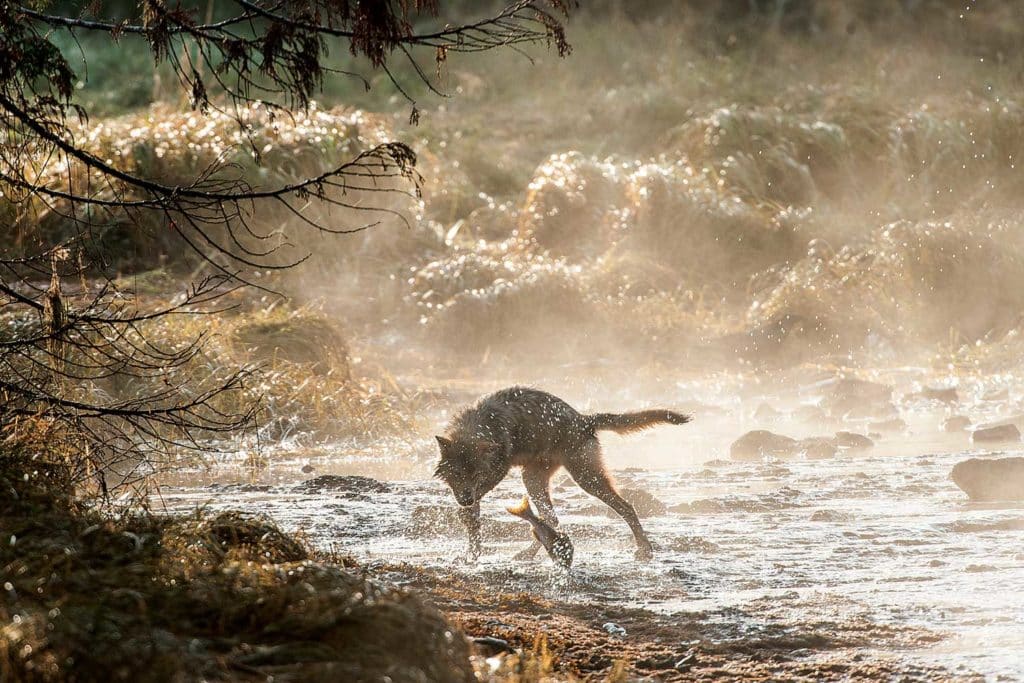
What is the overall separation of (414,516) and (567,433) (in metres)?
0.97

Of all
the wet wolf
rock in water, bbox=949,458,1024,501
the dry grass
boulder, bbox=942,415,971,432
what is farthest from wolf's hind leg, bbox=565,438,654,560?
boulder, bbox=942,415,971,432

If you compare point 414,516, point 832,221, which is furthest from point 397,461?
point 832,221

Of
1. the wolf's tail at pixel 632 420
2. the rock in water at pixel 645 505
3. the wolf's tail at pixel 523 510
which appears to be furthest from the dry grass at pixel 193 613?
the rock in water at pixel 645 505

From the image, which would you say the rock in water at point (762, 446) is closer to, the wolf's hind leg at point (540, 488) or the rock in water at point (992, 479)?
the rock in water at point (992, 479)

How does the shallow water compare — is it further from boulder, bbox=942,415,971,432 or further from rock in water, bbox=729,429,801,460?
boulder, bbox=942,415,971,432

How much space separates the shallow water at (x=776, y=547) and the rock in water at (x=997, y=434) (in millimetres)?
613

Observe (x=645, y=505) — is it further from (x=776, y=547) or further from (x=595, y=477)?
(x=776, y=547)

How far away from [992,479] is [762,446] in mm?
2166

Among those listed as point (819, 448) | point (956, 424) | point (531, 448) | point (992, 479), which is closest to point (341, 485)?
point (531, 448)

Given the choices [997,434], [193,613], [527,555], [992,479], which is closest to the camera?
[193,613]

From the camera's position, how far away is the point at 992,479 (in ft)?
22.4

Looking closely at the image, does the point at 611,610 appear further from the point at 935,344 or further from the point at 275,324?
the point at 935,344

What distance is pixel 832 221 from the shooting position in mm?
15969

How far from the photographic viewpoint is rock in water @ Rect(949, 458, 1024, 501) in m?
6.80
